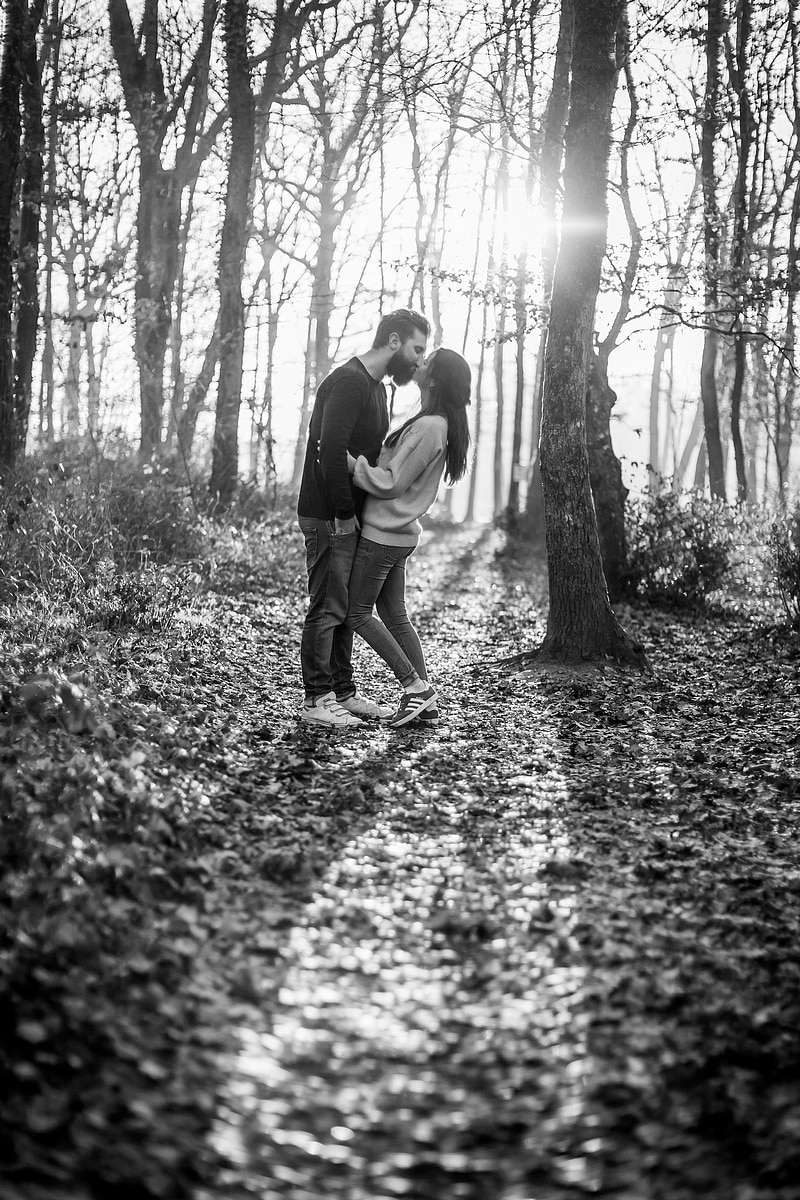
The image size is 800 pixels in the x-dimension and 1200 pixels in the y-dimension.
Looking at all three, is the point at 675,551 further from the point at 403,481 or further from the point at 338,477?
the point at 338,477

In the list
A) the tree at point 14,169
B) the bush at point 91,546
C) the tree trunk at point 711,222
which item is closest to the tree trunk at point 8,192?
the tree at point 14,169

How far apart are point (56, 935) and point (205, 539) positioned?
Result: 9025 mm

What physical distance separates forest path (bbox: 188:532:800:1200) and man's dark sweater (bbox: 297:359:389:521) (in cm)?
147

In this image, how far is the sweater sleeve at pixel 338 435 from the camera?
19.0ft

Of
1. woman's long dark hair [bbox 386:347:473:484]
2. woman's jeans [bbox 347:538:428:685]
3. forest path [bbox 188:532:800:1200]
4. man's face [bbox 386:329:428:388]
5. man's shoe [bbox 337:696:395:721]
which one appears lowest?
forest path [bbox 188:532:800:1200]

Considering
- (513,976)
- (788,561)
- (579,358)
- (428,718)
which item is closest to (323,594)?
(428,718)

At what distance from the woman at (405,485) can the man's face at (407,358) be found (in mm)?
92

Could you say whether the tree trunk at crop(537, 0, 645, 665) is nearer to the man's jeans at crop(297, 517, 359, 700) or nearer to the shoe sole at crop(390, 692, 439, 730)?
the shoe sole at crop(390, 692, 439, 730)

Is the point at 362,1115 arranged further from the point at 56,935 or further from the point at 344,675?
the point at 344,675

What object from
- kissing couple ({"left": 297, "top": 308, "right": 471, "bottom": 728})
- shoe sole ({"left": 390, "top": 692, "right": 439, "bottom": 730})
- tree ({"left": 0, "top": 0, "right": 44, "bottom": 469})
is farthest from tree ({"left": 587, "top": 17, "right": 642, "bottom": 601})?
tree ({"left": 0, "top": 0, "right": 44, "bottom": 469})

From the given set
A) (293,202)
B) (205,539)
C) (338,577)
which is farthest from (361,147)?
(338,577)

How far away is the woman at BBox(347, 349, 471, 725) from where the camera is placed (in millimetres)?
6004

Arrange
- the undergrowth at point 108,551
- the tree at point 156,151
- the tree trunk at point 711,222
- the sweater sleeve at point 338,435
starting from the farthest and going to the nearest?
1. the tree at point 156,151
2. the tree trunk at point 711,222
3. the undergrowth at point 108,551
4. the sweater sleeve at point 338,435

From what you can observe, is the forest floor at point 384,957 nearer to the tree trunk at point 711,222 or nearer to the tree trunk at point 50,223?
the tree trunk at point 711,222
